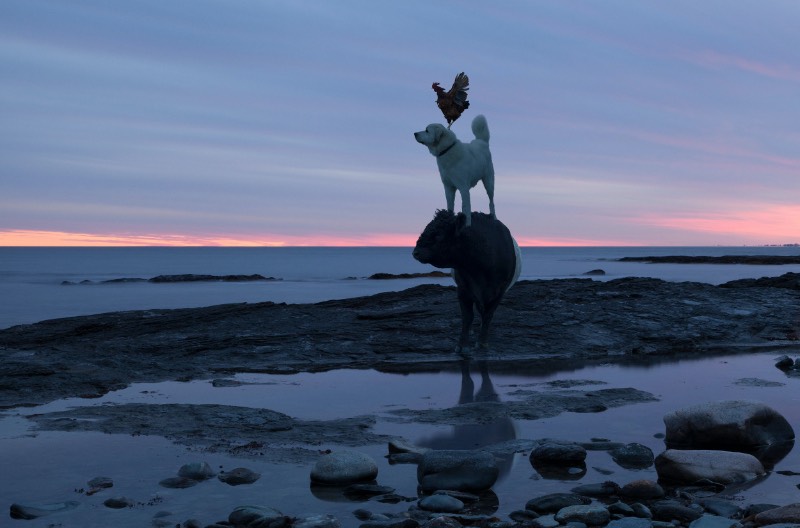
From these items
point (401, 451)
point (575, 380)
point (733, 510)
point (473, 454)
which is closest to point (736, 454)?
point (733, 510)

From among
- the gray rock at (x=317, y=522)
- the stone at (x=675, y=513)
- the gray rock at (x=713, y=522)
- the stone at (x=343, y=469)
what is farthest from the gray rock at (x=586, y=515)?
the stone at (x=343, y=469)

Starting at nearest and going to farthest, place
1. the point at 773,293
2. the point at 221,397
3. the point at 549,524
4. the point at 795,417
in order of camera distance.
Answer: the point at 549,524, the point at 795,417, the point at 221,397, the point at 773,293

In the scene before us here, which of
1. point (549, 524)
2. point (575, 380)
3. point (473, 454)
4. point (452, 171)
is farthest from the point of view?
point (452, 171)

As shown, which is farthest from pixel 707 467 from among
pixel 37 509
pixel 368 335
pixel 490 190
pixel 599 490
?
pixel 368 335

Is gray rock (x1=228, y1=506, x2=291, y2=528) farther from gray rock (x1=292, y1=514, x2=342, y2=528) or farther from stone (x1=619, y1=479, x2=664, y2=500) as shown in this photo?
stone (x1=619, y1=479, x2=664, y2=500)

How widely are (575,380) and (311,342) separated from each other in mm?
4949

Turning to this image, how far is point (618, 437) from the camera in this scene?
8.52 m

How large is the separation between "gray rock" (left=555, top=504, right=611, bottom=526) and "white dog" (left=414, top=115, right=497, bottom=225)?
7912 millimetres

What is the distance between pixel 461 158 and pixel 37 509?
8720 millimetres

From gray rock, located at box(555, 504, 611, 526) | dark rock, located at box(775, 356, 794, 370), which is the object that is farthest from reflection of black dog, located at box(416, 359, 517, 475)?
dark rock, located at box(775, 356, 794, 370)

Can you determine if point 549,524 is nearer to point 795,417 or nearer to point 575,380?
point 795,417

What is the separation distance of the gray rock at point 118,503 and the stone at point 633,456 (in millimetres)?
4017

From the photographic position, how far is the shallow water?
6.39 metres

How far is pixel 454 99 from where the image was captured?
1336 cm
